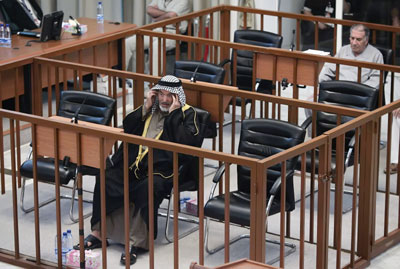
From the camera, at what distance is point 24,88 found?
7797 mm

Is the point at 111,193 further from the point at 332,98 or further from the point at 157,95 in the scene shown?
the point at 332,98

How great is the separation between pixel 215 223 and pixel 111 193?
2.80ft

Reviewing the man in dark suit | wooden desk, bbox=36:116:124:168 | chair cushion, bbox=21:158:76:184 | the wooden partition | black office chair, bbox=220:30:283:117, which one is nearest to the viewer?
the wooden partition

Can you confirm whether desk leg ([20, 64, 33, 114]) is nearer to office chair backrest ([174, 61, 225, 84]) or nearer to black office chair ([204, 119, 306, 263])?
office chair backrest ([174, 61, 225, 84])

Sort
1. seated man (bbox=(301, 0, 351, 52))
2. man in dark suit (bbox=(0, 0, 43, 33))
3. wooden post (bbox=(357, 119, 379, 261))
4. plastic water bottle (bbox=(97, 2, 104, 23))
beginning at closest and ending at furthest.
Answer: wooden post (bbox=(357, 119, 379, 261))
man in dark suit (bbox=(0, 0, 43, 33))
plastic water bottle (bbox=(97, 2, 104, 23))
seated man (bbox=(301, 0, 351, 52))

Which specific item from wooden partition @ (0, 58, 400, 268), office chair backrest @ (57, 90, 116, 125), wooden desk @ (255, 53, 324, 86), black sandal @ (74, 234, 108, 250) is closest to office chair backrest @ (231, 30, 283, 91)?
wooden desk @ (255, 53, 324, 86)

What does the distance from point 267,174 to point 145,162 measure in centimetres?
80

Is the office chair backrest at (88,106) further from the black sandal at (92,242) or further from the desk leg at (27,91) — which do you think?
the black sandal at (92,242)

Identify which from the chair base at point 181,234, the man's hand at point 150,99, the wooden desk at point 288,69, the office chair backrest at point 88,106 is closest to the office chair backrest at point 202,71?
the wooden desk at point 288,69

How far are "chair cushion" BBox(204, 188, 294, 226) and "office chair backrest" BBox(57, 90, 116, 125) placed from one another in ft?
4.23

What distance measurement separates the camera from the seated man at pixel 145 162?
19.6 ft

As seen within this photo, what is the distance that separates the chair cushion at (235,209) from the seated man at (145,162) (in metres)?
0.39

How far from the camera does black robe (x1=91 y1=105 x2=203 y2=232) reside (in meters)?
6.04

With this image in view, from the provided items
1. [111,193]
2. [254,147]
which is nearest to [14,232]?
[111,193]
